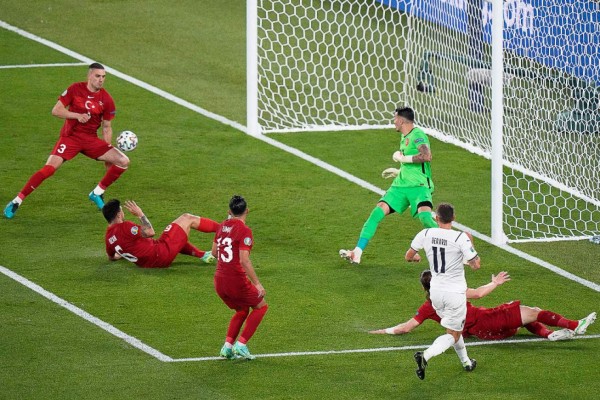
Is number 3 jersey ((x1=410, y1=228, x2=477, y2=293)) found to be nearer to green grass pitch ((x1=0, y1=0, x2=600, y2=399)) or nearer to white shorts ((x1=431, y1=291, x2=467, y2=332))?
white shorts ((x1=431, y1=291, x2=467, y2=332))

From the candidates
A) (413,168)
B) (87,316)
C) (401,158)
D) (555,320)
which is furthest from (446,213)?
(87,316)

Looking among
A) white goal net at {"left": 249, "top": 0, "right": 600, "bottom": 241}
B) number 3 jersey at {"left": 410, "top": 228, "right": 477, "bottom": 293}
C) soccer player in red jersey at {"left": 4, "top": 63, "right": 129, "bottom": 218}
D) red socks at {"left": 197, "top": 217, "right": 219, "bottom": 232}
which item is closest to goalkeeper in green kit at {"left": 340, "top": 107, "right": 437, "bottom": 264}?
red socks at {"left": 197, "top": 217, "right": 219, "bottom": 232}

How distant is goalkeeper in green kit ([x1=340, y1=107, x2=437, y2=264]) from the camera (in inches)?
558

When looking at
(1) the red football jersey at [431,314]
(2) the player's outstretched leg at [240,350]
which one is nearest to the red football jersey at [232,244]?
(2) the player's outstretched leg at [240,350]

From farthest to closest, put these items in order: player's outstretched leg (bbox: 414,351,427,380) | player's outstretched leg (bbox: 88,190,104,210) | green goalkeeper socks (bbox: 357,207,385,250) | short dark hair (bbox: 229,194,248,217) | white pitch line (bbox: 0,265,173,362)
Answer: player's outstretched leg (bbox: 88,190,104,210) < green goalkeeper socks (bbox: 357,207,385,250) < white pitch line (bbox: 0,265,173,362) < short dark hair (bbox: 229,194,248,217) < player's outstretched leg (bbox: 414,351,427,380)

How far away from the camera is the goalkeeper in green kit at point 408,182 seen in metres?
14.2

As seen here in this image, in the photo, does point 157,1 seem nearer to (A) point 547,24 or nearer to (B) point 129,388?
(A) point 547,24

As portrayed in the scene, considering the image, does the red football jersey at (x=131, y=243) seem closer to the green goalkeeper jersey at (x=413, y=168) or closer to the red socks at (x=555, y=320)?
the green goalkeeper jersey at (x=413, y=168)

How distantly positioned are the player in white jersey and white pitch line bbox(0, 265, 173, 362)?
2.48m

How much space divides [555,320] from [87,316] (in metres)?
4.48

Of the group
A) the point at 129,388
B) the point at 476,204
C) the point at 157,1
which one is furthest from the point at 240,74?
the point at 129,388

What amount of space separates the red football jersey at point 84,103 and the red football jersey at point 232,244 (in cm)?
495

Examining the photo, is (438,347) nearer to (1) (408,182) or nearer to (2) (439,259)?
(2) (439,259)

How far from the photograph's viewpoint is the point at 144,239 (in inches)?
558
